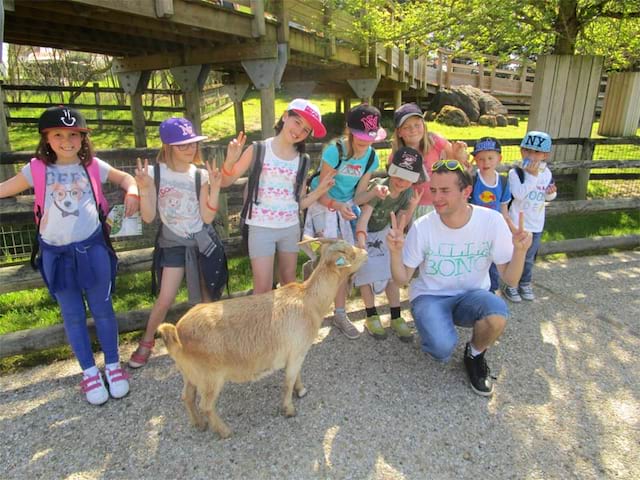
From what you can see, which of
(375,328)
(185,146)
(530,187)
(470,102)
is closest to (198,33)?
(185,146)

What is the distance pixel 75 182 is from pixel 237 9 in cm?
607

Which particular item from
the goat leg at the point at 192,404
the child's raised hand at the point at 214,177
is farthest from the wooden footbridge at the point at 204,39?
the goat leg at the point at 192,404

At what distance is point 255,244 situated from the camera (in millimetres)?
3301

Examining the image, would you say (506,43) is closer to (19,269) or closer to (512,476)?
(512,476)

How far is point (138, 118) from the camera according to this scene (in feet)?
38.5

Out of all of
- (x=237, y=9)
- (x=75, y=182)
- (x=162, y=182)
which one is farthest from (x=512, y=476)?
(x=237, y=9)

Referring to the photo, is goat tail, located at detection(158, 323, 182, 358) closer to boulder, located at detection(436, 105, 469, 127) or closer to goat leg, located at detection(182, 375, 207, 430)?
goat leg, located at detection(182, 375, 207, 430)

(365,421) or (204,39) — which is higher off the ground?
(204,39)

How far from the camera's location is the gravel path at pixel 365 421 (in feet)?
8.01

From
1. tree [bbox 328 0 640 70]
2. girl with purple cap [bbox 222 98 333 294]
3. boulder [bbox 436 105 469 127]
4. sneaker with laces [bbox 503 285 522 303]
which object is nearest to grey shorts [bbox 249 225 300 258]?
girl with purple cap [bbox 222 98 333 294]

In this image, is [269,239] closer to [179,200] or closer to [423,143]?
[179,200]

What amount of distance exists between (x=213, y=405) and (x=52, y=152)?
6.17 feet

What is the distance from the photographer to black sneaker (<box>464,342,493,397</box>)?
3.05 m

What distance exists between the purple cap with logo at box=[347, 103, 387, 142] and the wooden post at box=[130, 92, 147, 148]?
9808 millimetres
